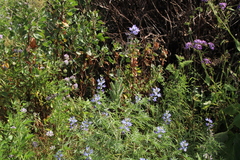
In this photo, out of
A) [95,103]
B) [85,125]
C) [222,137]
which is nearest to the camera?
[85,125]

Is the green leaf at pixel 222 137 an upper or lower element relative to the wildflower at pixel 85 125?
lower

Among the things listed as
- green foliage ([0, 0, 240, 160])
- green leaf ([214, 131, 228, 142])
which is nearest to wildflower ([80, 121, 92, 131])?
green foliage ([0, 0, 240, 160])

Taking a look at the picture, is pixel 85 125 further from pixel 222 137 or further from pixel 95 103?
pixel 222 137

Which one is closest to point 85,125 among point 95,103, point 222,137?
point 95,103

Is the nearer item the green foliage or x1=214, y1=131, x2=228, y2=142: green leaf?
the green foliage

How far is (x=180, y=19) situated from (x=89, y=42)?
105 centimetres

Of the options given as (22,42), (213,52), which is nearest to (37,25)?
(22,42)

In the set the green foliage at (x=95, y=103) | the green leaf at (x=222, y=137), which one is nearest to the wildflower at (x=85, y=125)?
the green foliage at (x=95, y=103)

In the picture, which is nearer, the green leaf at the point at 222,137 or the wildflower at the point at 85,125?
the wildflower at the point at 85,125

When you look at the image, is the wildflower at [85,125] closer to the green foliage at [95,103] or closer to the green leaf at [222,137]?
the green foliage at [95,103]

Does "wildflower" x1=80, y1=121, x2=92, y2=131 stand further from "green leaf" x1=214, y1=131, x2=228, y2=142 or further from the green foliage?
"green leaf" x1=214, y1=131, x2=228, y2=142

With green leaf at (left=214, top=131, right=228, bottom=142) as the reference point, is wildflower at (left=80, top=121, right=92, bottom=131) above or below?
above

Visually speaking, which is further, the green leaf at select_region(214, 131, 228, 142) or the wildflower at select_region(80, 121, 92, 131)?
the green leaf at select_region(214, 131, 228, 142)

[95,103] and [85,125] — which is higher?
[85,125]
